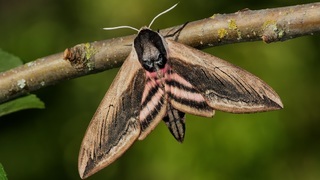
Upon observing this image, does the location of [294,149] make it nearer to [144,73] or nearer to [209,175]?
[209,175]

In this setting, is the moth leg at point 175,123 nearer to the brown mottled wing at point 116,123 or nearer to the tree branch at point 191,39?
the brown mottled wing at point 116,123

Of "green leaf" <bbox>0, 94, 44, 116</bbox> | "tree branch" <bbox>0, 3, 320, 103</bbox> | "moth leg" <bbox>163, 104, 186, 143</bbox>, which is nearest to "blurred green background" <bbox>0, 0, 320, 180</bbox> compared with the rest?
"green leaf" <bbox>0, 94, 44, 116</bbox>

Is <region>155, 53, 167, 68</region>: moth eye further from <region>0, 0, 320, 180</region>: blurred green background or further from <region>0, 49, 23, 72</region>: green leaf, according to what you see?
<region>0, 0, 320, 180</region>: blurred green background

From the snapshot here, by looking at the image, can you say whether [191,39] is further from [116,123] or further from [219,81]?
[116,123]

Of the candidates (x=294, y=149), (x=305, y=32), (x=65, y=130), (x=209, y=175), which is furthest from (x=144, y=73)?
(x=65, y=130)

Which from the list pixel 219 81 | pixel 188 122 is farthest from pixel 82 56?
pixel 188 122

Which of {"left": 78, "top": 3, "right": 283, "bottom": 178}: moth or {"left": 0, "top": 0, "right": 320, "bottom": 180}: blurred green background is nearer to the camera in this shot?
{"left": 78, "top": 3, "right": 283, "bottom": 178}: moth
